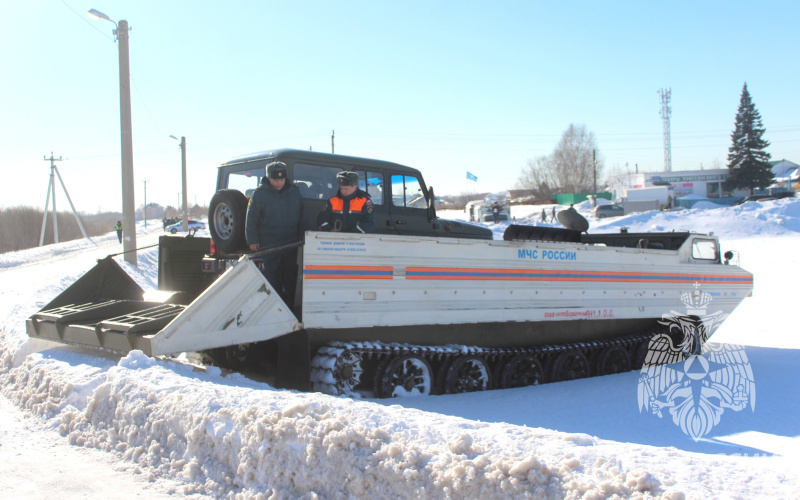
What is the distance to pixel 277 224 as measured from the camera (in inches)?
229

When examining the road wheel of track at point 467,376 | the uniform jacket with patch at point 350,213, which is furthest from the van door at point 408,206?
the road wheel of track at point 467,376

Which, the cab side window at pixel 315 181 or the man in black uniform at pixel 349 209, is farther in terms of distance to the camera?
the cab side window at pixel 315 181

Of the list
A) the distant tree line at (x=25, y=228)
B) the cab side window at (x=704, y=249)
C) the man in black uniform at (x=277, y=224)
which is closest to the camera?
the man in black uniform at (x=277, y=224)

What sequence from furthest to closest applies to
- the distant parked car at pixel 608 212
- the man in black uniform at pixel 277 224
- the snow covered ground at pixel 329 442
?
1. the distant parked car at pixel 608 212
2. the man in black uniform at pixel 277 224
3. the snow covered ground at pixel 329 442

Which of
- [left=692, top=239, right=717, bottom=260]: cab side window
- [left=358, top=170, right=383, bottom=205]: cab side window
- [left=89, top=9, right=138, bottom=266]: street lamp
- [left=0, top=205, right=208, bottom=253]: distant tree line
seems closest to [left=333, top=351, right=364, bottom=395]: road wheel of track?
[left=358, top=170, right=383, bottom=205]: cab side window

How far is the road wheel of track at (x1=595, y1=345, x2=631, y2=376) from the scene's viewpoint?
27.3 ft

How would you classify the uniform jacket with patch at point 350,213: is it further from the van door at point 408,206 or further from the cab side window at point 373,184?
the van door at point 408,206

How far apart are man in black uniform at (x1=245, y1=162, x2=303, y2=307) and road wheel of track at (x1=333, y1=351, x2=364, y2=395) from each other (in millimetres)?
759

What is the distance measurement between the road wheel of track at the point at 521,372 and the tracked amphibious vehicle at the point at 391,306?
2 cm

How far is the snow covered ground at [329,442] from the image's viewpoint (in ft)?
9.08

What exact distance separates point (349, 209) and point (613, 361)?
15.4 feet

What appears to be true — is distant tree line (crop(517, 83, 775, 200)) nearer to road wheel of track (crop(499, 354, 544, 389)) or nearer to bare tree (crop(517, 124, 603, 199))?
bare tree (crop(517, 124, 603, 199))

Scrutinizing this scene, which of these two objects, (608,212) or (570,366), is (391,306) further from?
(608,212)

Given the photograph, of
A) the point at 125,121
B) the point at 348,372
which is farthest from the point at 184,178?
the point at 348,372
